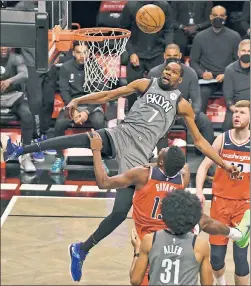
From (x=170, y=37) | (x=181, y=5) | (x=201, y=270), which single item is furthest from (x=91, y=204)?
(x=201, y=270)

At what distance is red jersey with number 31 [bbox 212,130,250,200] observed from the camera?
304 inches

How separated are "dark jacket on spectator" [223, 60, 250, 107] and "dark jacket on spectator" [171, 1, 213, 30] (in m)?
1.59

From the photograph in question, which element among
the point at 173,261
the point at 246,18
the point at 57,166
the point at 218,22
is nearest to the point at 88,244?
the point at 173,261

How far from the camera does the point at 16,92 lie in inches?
451

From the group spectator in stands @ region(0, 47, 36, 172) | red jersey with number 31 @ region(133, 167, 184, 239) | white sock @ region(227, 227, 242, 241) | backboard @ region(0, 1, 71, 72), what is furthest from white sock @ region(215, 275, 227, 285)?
spectator in stands @ region(0, 47, 36, 172)

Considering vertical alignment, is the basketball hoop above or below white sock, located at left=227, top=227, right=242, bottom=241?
above

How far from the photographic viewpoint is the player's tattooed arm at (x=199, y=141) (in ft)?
24.7

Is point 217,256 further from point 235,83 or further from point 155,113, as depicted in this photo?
point 235,83

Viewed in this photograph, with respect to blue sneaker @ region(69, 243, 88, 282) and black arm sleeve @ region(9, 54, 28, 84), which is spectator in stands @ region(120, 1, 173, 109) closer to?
black arm sleeve @ region(9, 54, 28, 84)

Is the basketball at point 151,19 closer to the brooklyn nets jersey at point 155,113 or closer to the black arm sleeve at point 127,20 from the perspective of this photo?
the black arm sleeve at point 127,20

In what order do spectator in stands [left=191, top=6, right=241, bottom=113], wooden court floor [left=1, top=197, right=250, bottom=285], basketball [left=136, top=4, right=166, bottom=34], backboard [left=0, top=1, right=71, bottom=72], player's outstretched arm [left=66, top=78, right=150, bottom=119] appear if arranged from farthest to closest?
spectator in stands [left=191, top=6, right=241, bottom=113], basketball [left=136, top=4, right=166, bottom=34], wooden court floor [left=1, top=197, right=250, bottom=285], player's outstretched arm [left=66, top=78, right=150, bottom=119], backboard [left=0, top=1, right=71, bottom=72]

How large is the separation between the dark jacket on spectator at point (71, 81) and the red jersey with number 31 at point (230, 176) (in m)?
3.84

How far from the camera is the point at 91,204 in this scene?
34.0 feet

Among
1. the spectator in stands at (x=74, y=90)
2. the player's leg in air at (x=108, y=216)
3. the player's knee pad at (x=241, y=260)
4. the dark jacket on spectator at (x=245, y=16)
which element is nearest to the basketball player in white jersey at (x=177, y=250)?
the player's leg in air at (x=108, y=216)
